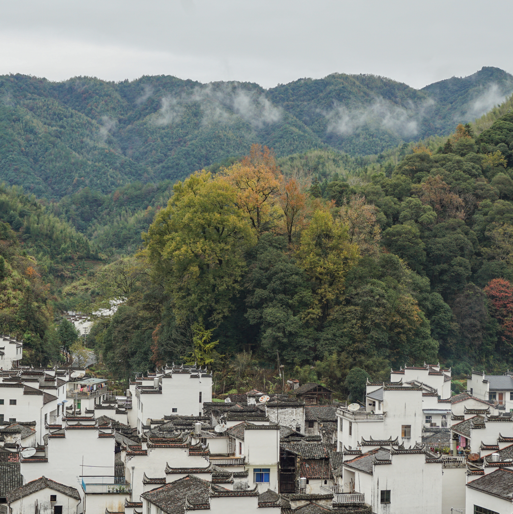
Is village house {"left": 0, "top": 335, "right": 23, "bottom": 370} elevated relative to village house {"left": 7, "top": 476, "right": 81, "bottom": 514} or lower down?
elevated

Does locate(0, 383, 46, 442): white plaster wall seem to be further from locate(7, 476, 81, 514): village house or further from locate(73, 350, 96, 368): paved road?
locate(73, 350, 96, 368): paved road

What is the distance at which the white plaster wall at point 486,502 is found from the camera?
22.3 m

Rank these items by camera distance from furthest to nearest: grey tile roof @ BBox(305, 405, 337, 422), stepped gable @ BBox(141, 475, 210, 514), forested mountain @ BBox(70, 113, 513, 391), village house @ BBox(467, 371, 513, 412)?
forested mountain @ BBox(70, 113, 513, 391) → village house @ BBox(467, 371, 513, 412) → grey tile roof @ BBox(305, 405, 337, 422) → stepped gable @ BBox(141, 475, 210, 514)

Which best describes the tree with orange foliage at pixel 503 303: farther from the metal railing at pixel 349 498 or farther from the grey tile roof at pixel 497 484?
the grey tile roof at pixel 497 484

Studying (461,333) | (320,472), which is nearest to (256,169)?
(461,333)

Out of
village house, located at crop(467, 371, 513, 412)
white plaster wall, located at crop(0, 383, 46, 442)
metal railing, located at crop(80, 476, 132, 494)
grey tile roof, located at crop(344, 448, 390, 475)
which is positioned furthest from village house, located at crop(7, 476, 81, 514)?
village house, located at crop(467, 371, 513, 412)

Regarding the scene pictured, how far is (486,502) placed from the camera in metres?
23.2

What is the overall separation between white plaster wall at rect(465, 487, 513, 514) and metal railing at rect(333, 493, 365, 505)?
3.30 m

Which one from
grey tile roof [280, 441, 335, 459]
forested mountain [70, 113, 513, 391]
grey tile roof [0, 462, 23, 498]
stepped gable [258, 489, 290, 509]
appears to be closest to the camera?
stepped gable [258, 489, 290, 509]

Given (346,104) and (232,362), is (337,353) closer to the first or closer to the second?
(232,362)

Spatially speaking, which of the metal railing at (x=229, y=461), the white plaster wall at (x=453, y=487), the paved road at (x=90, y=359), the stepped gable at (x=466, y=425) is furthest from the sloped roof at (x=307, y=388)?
the paved road at (x=90, y=359)

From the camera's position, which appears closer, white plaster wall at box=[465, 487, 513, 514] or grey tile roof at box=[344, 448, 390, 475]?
white plaster wall at box=[465, 487, 513, 514]

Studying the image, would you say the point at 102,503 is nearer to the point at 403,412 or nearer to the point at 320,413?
the point at 403,412

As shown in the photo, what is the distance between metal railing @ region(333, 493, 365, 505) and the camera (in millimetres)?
25812
